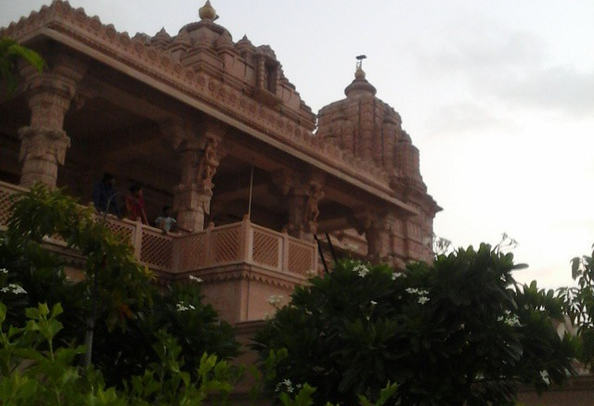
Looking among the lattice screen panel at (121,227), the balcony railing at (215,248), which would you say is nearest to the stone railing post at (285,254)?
the balcony railing at (215,248)

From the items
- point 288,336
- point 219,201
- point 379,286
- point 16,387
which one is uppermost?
point 219,201

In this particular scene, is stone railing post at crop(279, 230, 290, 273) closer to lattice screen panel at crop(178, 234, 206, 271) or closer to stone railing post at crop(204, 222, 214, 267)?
stone railing post at crop(204, 222, 214, 267)

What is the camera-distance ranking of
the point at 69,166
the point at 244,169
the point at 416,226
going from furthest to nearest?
the point at 416,226 → the point at 244,169 → the point at 69,166

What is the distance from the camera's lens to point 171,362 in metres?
4.33

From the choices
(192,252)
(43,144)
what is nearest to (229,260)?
(192,252)

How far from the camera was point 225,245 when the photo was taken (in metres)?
12.4

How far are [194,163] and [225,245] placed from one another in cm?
281

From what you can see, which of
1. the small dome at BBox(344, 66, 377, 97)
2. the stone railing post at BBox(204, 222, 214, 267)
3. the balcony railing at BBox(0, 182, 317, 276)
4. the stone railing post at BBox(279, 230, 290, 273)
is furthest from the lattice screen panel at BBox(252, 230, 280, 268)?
the small dome at BBox(344, 66, 377, 97)

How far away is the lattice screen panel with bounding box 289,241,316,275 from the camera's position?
13.2 metres

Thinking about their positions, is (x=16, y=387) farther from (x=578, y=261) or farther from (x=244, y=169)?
(x=244, y=169)

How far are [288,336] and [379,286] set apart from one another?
117 centimetres

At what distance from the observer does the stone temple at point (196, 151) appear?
12211mm

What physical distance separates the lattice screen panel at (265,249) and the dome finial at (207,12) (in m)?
12.6

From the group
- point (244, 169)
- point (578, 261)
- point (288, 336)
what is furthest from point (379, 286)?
point (244, 169)
